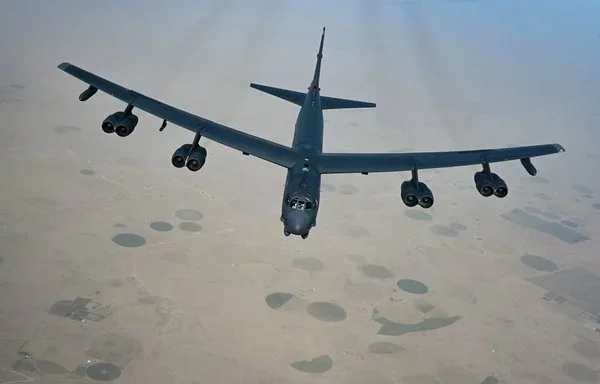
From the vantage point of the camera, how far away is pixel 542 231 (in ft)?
226

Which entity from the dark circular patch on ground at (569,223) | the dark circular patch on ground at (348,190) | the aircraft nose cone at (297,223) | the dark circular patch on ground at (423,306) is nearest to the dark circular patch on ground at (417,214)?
the dark circular patch on ground at (348,190)

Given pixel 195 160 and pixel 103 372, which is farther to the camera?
pixel 195 160

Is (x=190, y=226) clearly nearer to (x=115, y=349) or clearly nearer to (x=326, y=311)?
(x=326, y=311)

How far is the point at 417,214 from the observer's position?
69.1m

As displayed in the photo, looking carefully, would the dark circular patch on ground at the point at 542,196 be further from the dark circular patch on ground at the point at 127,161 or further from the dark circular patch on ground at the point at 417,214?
the dark circular patch on ground at the point at 127,161

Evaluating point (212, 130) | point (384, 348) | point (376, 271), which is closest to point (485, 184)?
point (376, 271)

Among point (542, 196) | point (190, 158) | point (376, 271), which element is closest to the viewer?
point (190, 158)

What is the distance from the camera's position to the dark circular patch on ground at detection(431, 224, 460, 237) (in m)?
65.6

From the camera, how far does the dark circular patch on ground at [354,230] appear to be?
208 ft

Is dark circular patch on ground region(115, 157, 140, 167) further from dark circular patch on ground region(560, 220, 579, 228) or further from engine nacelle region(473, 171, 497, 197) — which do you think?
dark circular patch on ground region(560, 220, 579, 228)

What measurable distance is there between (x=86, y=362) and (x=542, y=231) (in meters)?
48.0

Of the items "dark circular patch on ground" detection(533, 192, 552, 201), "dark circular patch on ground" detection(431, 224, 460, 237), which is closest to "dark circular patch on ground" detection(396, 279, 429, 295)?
"dark circular patch on ground" detection(431, 224, 460, 237)

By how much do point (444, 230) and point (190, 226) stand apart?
2589 centimetres

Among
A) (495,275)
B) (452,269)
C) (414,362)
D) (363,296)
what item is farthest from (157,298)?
(495,275)
